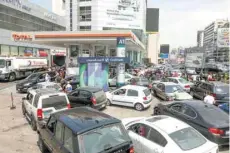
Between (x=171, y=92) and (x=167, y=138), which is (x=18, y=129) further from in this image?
(x=171, y=92)

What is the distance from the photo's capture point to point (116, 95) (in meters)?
15.2

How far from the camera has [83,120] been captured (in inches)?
238

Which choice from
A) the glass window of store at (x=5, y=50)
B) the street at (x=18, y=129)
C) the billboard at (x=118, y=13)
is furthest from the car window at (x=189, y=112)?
the billboard at (x=118, y=13)

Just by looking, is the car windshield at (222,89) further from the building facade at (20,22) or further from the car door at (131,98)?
the building facade at (20,22)

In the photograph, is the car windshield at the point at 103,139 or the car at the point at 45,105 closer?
the car windshield at the point at 103,139

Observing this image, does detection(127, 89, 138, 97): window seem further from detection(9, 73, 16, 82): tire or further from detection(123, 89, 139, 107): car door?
detection(9, 73, 16, 82): tire

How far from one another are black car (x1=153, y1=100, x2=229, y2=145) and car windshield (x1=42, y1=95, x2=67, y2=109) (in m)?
4.69

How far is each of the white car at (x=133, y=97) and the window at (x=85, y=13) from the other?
5621 cm

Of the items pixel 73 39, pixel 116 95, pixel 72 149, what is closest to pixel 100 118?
pixel 72 149

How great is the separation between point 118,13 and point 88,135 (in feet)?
206

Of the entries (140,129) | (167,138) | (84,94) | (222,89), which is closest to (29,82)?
(84,94)

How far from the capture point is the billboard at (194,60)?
126 feet

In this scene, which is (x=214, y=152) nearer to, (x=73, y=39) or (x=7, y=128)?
(x=7, y=128)

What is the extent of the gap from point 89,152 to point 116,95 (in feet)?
33.0
